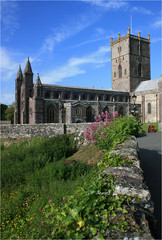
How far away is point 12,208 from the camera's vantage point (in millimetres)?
7980

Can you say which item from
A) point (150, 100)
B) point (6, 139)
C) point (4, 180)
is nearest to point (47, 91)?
point (6, 139)

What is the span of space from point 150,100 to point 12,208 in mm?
48790

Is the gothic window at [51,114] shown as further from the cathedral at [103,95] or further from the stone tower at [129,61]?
the stone tower at [129,61]

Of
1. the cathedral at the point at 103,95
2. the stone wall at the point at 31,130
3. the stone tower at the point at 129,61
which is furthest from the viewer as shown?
the stone tower at the point at 129,61

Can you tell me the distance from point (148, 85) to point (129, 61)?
9.03 m

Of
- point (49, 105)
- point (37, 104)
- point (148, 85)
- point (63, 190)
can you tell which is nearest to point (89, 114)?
point (49, 105)

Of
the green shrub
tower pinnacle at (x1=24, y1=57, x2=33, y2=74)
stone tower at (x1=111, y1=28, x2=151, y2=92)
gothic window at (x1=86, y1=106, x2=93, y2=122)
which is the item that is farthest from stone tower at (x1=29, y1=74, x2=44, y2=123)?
stone tower at (x1=111, y1=28, x2=151, y2=92)

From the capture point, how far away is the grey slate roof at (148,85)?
180 ft

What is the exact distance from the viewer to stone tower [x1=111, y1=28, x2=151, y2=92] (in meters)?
59.0

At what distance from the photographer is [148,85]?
57.0m

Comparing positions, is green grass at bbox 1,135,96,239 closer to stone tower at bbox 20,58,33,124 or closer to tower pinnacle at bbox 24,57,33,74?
stone tower at bbox 20,58,33,124

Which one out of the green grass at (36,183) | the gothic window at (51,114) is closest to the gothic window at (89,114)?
the gothic window at (51,114)

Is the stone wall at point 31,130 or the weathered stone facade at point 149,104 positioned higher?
the weathered stone facade at point 149,104

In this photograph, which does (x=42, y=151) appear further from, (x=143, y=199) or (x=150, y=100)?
(x=150, y=100)
